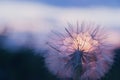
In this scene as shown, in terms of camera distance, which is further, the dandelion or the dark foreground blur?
the dark foreground blur

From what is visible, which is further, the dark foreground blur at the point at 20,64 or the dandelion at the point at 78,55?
the dark foreground blur at the point at 20,64

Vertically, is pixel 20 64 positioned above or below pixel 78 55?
above

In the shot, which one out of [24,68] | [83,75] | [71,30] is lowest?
[83,75]

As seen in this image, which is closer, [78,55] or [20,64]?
[78,55]

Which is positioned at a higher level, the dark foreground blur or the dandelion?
the dark foreground blur

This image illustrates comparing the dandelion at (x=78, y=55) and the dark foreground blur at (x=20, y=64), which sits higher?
the dark foreground blur at (x=20, y=64)

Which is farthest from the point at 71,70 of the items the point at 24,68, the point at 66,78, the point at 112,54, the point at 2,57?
the point at 2,57

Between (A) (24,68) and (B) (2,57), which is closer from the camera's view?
(A) (24,68)

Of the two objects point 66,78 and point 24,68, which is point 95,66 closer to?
point 66,78
